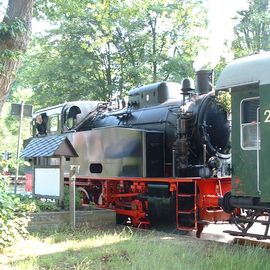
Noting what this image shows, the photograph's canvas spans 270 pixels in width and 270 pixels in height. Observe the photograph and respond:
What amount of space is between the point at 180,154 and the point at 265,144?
3.18 m

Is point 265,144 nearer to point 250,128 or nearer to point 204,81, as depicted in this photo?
point 250,128

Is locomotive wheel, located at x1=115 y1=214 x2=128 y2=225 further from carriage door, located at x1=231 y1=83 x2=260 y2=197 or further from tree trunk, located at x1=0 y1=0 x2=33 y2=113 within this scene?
tree trunk, located at x1=0 y1=0 x2=33 y2=113

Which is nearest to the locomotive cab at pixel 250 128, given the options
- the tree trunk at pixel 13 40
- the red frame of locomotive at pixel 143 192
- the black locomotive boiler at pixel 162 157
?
the red frame of locomotive at pixel 143 192

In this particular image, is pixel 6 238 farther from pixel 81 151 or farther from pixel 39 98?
pixel 39 98

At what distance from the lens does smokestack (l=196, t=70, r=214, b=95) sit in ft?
34.9

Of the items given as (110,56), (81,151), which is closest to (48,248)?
(81,151)

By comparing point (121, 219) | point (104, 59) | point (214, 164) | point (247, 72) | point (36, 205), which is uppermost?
point (104, 59)

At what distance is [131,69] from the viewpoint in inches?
996

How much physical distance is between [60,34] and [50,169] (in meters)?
16.6

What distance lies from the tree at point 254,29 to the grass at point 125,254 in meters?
19.5

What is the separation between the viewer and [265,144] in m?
6.93

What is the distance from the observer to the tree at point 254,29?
85.7ft

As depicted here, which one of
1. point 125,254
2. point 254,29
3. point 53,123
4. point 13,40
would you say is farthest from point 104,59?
point 125,254

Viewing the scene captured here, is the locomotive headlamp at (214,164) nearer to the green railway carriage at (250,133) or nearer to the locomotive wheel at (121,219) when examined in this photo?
the green railway carriage at (250,133)
